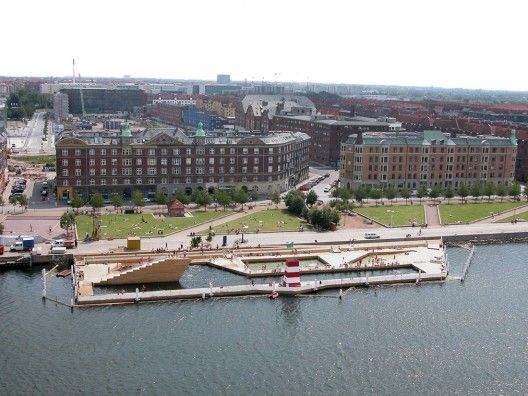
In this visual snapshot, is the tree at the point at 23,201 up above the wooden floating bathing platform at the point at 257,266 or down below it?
above

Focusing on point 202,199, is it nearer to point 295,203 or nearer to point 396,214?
point 295,203

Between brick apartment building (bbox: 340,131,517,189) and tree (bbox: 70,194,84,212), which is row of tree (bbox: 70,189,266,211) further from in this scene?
brick apartment building (bbox: 340,131,517,189)

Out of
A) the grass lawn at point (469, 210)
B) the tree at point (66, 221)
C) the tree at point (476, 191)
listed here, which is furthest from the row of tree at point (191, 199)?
the tree at point (476, 191)

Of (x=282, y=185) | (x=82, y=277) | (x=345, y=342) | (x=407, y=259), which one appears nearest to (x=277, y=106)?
(x=282, y=185)

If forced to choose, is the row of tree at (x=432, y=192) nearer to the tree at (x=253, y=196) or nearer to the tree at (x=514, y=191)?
the tree at (x=514, y=191)

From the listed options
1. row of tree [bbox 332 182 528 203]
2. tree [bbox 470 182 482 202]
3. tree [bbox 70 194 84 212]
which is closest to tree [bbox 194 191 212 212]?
tree [bbox 70 194 84 212]

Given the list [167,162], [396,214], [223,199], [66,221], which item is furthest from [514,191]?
[66,221]
